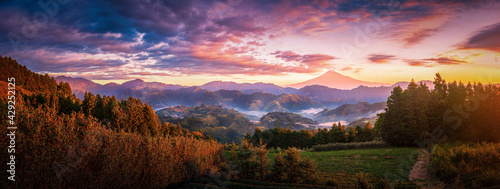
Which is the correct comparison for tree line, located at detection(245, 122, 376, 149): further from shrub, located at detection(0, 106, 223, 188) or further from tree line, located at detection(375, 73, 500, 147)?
shrub, located at detection(0, 106, 223, 188)

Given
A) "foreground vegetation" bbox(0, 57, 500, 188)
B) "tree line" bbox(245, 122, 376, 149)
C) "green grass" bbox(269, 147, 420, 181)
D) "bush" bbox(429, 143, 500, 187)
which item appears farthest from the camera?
"tree line" bbox(245, 122, 376, 149)

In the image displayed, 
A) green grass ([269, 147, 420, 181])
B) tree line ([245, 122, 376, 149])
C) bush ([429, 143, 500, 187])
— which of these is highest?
bush ([429, 143, 500, 187])

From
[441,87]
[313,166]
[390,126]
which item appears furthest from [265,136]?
[313,166]

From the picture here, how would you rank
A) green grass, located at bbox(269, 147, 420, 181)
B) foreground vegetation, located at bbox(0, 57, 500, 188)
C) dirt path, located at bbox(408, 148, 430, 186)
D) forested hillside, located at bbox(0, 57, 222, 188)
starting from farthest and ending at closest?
green grass, located at bbox(269, 147, 420, 181), dirt path, located at bbox(408, 148, 430, 186), foreground vegetation, located at bbox(0, 57, 500, 188), forested hillside, located at bbox(0, 57, 222, 188)

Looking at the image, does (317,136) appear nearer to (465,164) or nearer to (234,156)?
(465,164)

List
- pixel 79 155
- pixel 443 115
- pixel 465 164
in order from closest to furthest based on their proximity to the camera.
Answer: pixel 79 155 → pixel 465 164 → pixel 443 115

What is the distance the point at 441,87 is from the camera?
98.9ft

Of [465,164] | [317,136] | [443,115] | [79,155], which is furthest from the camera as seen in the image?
[317,136]

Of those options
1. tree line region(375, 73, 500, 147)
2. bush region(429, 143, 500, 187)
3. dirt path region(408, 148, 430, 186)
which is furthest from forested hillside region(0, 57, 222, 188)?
tree line region(375, 73, 500, 147)

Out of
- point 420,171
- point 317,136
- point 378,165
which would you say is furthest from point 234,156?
point 317,136

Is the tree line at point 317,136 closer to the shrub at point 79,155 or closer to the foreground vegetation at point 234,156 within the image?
the foreground vegetation at point 234,156

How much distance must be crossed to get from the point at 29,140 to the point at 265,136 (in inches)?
2609

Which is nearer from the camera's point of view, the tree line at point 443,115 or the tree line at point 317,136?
the tree line at point 443,115

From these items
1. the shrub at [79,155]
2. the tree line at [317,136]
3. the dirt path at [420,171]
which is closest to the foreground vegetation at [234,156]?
the shrub at [79,155]
